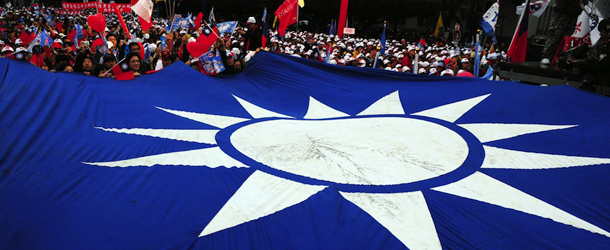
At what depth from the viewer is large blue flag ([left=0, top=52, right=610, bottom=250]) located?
308 cm

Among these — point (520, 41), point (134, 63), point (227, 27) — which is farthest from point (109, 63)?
point (520, 41)

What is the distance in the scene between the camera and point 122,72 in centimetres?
655

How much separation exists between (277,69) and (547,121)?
4.13 meters

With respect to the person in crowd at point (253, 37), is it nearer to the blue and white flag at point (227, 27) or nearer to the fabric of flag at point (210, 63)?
the blue and white flag at point (227, 27)

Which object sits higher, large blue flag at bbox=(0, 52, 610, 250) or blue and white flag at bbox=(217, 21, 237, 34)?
blue and white flag at bbox=(217, 21, 237, 34)

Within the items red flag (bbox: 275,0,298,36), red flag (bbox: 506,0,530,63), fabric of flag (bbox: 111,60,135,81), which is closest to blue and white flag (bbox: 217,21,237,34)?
red flag (bbox: 275,0,298,36)

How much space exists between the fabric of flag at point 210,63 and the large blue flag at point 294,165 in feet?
2.59

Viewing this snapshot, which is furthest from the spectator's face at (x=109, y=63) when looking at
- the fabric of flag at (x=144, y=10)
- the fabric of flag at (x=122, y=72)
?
the fabric of flag at (x=144, y=10)

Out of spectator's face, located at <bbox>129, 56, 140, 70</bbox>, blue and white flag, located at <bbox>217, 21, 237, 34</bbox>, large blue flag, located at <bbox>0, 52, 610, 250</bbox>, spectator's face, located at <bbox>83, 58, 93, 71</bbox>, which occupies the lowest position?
large blue flag, located at <bbox>0, 52, 610, 250</bbox>

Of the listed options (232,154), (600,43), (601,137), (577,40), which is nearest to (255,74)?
(232,154)

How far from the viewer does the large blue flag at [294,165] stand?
121 inches

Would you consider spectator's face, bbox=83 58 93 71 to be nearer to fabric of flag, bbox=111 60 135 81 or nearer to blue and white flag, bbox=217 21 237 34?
fabric of flag, bbox=111 60 135 81

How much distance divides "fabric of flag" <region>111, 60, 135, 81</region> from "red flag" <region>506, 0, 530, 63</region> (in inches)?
310

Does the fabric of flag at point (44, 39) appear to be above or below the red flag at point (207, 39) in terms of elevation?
below
